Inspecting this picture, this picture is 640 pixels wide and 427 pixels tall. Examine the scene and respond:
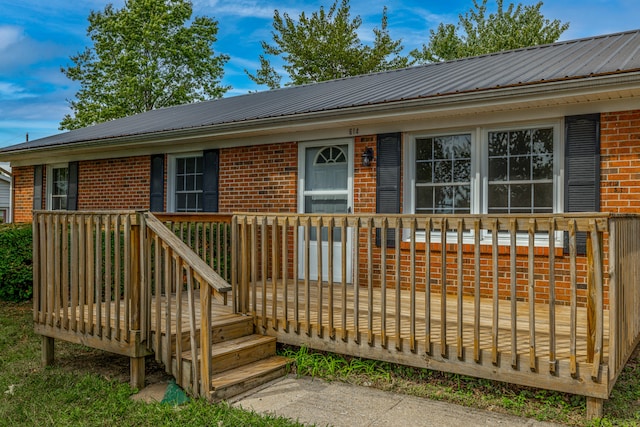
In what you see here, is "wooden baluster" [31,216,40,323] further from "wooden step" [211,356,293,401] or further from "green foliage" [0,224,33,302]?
"green foliage" [0,224,33,302]

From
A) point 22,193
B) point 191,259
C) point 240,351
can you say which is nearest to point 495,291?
point 240,351

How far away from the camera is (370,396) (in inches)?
142

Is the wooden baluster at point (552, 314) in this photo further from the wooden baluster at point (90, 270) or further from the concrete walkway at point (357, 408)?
the wooden baluster at point (90, 270)

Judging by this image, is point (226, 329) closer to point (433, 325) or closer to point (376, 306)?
point (376, 306)

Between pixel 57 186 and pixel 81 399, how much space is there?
26.5 ft

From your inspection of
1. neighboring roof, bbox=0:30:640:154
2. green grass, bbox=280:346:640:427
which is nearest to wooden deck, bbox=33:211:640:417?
green grass, bbox=280:346:640:427

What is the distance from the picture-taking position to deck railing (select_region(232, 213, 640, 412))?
3104 millimetres

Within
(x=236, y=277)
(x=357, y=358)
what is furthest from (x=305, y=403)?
(x=236, y=277)

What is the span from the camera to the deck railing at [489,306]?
310 centimetres

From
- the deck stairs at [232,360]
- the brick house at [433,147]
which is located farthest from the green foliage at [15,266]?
the deck stairs at [232,360]

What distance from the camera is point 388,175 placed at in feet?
20.4

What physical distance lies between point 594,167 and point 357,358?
3.15 metres

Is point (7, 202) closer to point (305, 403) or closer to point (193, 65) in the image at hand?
point (193, 65)

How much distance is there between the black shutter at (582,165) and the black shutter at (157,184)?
6.32 metres
